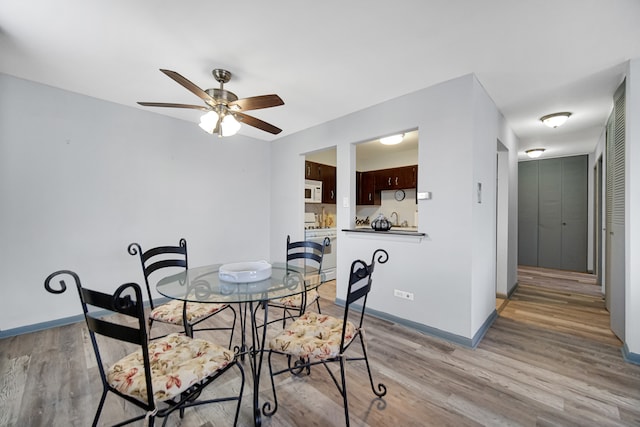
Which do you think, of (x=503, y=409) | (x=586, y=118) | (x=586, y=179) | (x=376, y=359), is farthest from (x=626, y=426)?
(x=586, y=179)

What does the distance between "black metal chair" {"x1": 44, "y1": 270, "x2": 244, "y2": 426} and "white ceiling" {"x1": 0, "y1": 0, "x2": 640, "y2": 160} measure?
68.2 inches

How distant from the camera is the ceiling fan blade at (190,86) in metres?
1.69

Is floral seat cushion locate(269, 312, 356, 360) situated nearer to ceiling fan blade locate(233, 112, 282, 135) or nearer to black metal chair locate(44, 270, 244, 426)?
black metal chair locate(44, 270, 244, 426)

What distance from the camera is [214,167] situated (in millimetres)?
3934

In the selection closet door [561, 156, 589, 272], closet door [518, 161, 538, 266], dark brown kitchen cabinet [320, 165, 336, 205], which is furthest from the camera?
closet door [518, 161, 538, 266]

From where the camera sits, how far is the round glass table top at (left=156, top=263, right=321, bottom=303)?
158 cm

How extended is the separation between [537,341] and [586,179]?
4.64 m

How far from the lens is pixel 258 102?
2.11m

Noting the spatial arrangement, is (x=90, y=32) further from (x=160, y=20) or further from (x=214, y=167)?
(x=214, y=167)

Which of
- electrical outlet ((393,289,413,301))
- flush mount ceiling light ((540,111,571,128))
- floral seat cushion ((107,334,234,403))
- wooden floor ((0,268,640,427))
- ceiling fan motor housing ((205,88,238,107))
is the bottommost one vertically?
wooden floor ((0,268,640,427))

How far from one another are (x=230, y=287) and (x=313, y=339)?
2.12 ft

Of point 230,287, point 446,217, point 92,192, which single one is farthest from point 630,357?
point 92,192

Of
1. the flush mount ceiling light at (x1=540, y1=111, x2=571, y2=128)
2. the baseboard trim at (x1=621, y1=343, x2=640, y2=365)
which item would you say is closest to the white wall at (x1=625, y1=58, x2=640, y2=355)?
the baseboard trim at (x1=621, y1=343, x2=640, y2=365)

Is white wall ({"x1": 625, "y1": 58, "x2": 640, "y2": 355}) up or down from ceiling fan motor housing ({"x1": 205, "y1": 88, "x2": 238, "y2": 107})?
down
